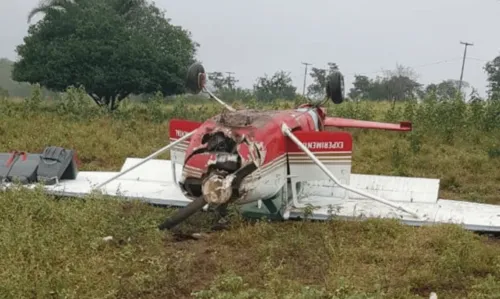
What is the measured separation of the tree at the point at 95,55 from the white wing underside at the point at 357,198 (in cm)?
952

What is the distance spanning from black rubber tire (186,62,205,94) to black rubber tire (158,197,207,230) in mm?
2262

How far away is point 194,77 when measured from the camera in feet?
27.3

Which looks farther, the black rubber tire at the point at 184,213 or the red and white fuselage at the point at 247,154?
the red and white fuselage at the point at 247,154

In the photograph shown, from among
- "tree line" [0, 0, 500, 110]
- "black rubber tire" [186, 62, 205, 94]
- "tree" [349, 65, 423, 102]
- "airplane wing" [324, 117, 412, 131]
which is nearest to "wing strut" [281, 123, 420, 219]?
"black rubber tire" [186, 62, 205, 94]

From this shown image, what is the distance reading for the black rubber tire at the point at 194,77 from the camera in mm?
8320

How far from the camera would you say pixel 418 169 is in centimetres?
1143

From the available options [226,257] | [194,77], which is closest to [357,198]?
[194,77]

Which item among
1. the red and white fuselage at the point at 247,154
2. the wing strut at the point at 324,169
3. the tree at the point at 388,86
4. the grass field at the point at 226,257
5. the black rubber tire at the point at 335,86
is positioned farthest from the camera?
the tree at the point at 388,86

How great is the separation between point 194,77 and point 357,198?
2.57 m

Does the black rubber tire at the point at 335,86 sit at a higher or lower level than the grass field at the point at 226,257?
higher

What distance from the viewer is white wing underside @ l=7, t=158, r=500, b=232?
281 inches

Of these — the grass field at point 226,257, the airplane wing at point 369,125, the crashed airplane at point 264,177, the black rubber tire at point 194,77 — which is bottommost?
the grass field at point 226,257

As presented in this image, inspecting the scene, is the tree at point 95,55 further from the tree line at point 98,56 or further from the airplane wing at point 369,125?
the airplane wing at point 369,125

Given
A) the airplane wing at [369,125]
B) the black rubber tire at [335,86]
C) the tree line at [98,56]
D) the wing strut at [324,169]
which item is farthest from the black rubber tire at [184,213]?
the tree line at [98,56]
